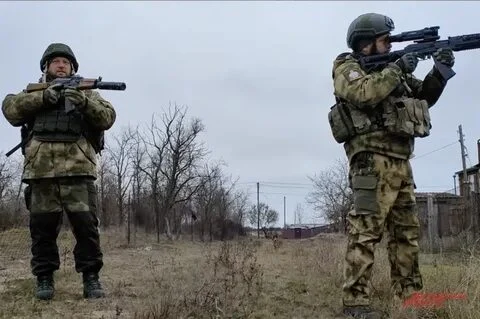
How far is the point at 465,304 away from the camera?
3.38 meters

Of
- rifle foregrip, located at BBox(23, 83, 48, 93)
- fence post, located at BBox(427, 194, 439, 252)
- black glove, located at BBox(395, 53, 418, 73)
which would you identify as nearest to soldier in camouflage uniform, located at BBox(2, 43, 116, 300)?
rifle foregrip, located at BBox(23, 83, 48, 93)

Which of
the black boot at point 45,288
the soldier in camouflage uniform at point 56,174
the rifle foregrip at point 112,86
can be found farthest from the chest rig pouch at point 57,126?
the black boot at point 45,288

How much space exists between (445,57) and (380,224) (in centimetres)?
135

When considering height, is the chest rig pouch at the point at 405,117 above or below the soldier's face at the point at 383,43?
below

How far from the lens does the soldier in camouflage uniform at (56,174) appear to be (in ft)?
14.2

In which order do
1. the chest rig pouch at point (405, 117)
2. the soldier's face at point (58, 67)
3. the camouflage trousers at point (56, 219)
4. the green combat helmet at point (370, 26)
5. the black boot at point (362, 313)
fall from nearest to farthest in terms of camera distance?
the black boot at point (362, 313)
the chest rig pouch at point (405, 117)
the green combat helmet at point (370, 26)
the camouflage trousers at point (56, 219)
the soldier's face at point (58, 67)

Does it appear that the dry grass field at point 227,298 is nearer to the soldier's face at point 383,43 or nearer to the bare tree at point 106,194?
the soldier's face at point 383,43

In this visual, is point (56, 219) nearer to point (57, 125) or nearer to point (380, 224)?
point (57, 125)

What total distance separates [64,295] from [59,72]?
193 centimetres

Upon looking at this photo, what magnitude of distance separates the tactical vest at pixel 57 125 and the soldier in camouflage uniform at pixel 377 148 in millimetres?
2111

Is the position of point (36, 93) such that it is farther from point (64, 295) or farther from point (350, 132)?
point (350, 132)

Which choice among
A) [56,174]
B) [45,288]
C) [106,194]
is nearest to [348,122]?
[56,174]

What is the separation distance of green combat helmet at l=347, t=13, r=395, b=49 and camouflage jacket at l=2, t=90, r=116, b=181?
86.0 inches

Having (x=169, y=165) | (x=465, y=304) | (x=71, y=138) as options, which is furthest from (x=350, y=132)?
(x=169, y=165)
